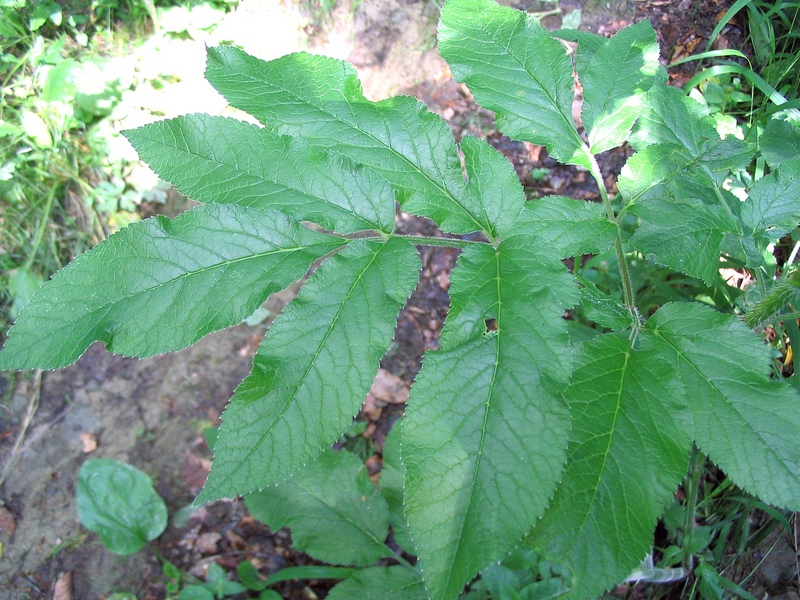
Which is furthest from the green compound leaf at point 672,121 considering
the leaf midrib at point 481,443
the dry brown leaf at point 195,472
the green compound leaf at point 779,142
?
the dry brown leaf at point 195,472

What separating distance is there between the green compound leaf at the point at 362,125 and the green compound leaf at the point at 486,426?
249 millimetres

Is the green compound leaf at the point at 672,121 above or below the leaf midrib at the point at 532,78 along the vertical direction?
below

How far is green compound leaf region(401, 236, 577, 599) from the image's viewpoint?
934 millimetres

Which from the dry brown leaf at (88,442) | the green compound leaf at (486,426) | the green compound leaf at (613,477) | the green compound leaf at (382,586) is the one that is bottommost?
the dry brown leaf at (88,442)

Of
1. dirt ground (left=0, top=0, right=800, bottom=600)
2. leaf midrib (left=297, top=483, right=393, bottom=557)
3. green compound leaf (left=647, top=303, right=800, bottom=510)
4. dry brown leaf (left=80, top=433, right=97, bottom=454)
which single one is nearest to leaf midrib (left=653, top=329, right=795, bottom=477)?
green compound leaf (left=647, top=303, right=800, bottom=510)

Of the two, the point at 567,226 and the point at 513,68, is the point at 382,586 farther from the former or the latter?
→ the point at 513,68

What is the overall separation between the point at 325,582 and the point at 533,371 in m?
1.93

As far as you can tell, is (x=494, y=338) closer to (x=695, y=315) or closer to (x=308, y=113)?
(x=695, y=315)

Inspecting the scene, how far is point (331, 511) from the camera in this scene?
215cm

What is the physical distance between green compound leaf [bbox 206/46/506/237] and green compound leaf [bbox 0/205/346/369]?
23 centimetres

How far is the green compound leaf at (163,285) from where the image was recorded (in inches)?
41.7

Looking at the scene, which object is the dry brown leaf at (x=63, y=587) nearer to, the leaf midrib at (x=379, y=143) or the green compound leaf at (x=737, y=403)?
the leaf midrib at (x=379, y=143)

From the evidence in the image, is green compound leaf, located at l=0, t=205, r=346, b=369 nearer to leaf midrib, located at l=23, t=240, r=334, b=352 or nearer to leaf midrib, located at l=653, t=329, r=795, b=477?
leaf midrib, located at l=23, t=240, r=334, b=352

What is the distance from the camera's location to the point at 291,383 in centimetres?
107
